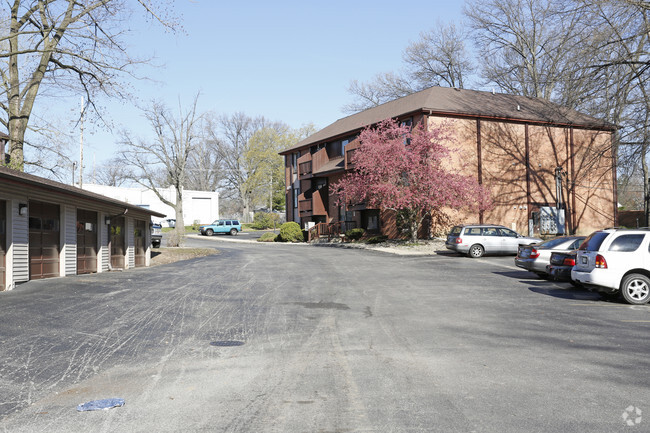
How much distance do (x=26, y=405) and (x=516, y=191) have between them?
3498cm

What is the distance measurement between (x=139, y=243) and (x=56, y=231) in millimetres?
8639

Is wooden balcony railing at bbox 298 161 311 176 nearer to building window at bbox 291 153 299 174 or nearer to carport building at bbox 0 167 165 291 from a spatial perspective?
building window at bbox 291 153 299 174

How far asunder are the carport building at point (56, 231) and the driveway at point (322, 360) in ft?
4.36

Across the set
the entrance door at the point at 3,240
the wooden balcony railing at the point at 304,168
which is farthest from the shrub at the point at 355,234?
the entrance door at the point at 3,240

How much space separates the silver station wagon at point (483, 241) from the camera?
25.9 m

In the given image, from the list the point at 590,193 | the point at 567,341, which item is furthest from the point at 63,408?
the point at 590,193

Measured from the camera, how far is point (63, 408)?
17.2ft

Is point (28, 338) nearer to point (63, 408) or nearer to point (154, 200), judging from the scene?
point (63, 408)

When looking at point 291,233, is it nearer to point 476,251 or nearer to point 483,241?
point 476,251

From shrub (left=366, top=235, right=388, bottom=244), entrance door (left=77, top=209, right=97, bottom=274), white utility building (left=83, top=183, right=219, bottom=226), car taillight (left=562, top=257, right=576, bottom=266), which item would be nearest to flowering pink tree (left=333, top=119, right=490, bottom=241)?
shrub (left=366, top=235, right=388, bottom=244)

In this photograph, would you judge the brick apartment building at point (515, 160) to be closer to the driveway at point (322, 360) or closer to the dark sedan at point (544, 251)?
the dark sedan at point (544, 251)

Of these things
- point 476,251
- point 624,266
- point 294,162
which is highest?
point 294,162

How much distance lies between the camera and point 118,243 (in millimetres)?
23344

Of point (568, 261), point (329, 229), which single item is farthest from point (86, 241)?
point (329, 229)
